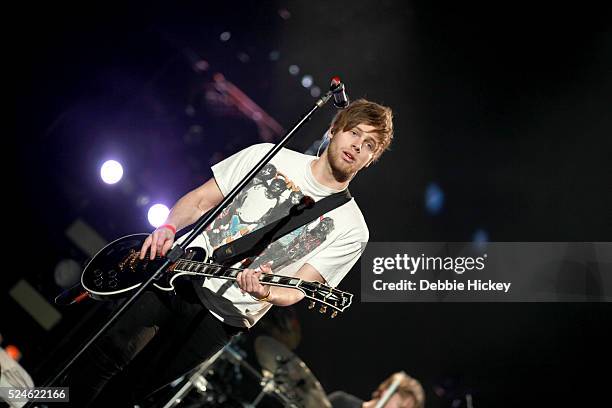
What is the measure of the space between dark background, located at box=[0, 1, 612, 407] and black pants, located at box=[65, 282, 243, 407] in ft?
3.35

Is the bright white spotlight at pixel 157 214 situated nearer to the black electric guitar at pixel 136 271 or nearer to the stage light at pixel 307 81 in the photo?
the black electric guitar at pixel 136 271

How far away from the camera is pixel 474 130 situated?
148 inches

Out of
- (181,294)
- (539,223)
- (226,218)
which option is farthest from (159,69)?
(539,223)

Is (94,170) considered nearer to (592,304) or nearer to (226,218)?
(226,218)

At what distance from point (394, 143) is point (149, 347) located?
1872 mm

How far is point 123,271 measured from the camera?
281cm

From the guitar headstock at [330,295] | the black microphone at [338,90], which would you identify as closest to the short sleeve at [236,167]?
the black microphone at [338,90]

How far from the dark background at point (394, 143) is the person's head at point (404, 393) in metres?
0.05

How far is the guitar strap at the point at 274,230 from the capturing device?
3.00 metres

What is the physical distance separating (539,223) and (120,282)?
2366 mm

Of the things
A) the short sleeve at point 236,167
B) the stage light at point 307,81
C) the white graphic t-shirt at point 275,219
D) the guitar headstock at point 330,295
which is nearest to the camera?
the guitar headstock at point 330,295

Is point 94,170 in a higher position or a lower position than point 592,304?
lower

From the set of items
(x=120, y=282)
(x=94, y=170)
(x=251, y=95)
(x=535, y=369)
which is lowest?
(x=120, y=282)

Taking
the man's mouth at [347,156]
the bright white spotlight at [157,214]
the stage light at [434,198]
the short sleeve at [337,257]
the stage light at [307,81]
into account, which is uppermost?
the stage light at [307,81]
